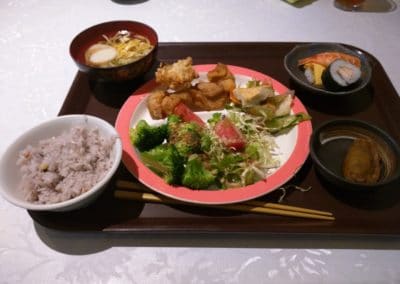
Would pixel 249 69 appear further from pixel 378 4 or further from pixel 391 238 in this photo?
pixel 378 4

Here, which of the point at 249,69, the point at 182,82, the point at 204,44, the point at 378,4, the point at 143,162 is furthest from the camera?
the point at 378,4

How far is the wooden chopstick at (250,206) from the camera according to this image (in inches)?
57.4

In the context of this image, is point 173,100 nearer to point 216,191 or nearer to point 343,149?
point 216,191

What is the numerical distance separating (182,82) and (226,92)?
10.9 inches

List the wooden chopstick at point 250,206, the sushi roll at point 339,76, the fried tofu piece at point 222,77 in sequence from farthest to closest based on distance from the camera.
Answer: the fried tofu piece at point 222,77, the sushi roll at point 339,76, the wooden chopstick at point 250,206

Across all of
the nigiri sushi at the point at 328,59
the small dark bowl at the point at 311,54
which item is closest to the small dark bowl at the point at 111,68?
the small dark bowl at the point at 311,54

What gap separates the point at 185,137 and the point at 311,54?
108 cm

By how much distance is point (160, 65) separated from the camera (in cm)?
220

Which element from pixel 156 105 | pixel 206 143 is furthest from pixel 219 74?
pixel 206 143

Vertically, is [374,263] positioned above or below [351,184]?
below

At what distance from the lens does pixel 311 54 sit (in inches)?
86.5

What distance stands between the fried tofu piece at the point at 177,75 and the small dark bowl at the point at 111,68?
0.38ft

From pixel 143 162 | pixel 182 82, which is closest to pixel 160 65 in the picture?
pixel 182 82

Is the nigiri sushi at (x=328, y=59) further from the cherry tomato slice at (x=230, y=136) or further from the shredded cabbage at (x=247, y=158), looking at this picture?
the cherry tomato slice at (x=230, y=136)
